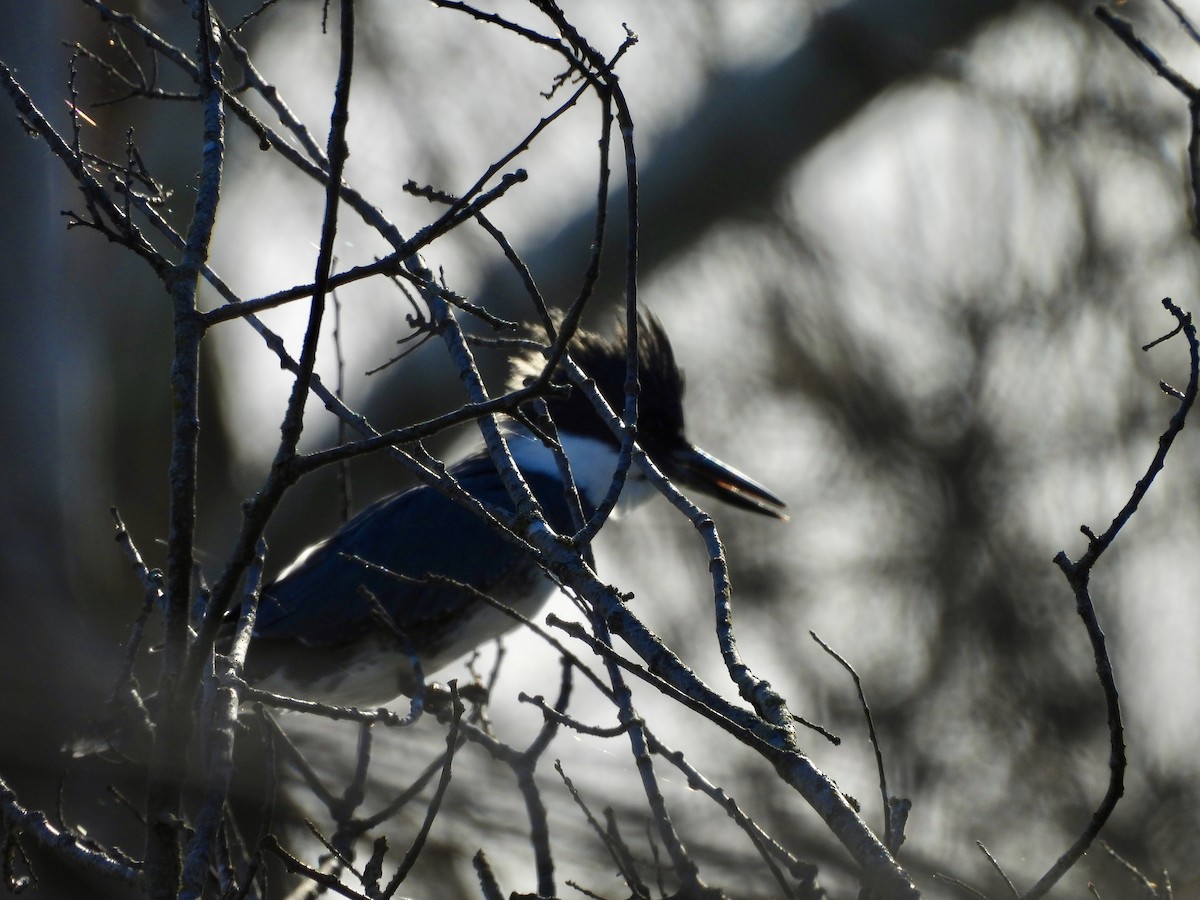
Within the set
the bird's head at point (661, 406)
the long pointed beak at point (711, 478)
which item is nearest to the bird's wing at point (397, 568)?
the bird's head at point (661, 406)

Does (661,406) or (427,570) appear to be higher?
(661,406)

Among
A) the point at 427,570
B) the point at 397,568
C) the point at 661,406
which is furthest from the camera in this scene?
the point at 661,406

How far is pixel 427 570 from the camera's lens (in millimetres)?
3295

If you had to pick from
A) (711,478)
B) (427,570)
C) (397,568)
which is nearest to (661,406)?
(711,478)

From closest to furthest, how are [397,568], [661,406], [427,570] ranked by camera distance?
[427,570]
[397,568]
[661,406]

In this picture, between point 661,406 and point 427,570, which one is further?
point 661,406

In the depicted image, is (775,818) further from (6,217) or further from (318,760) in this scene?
(6,217)

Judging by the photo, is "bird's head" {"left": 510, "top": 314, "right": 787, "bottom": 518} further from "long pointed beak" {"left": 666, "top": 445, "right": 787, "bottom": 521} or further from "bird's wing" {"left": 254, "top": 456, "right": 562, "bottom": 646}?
"bird's wing" {"left": 254, "top": 456, "right": 562, "bottom": 646}

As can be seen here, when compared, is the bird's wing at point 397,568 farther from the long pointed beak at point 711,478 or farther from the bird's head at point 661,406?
the long pointed beak at point 711,478

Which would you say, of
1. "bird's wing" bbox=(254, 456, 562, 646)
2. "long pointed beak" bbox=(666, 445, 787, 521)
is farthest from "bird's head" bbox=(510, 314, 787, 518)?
"bird's wing" bbox=(254, 456, 562, 646)

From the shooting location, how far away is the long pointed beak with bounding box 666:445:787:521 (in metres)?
4.24

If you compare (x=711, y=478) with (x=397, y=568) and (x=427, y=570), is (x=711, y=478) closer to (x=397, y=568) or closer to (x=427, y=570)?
(x=397, y=568)

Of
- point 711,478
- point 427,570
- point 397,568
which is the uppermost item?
point 711,478

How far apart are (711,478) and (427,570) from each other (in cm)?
123
